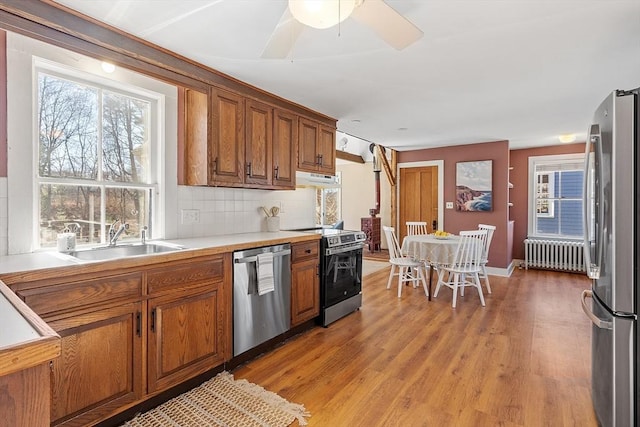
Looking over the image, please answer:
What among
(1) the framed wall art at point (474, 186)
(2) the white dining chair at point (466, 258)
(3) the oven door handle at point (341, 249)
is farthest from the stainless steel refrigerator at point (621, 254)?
(1) the framed wall art at point (474, 186)

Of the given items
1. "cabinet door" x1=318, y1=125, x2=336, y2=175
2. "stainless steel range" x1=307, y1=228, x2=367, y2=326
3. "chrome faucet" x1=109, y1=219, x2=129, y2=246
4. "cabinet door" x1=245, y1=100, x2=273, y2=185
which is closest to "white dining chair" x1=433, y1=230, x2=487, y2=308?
"stainless steel range" x1=307, y1=228, x2=367, y2=326

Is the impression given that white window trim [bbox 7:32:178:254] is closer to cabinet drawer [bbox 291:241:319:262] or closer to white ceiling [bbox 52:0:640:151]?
white ceiling [bbox 52:0:640:151]

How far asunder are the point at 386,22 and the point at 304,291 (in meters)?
2.26

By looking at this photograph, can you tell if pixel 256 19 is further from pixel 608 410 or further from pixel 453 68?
pixel 608 410

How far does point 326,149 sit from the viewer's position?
155 inches

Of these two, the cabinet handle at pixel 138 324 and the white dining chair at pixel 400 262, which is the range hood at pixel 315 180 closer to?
the white dining chair at pixel 400 262

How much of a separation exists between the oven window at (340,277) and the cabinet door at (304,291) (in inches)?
3.8

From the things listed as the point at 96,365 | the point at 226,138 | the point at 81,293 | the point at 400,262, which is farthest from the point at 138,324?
the point at 400,262

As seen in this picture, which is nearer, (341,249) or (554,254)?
(341,249)

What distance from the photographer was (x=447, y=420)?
187cm

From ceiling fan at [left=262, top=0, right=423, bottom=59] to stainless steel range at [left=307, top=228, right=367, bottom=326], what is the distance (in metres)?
1.89

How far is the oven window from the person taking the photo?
325cm

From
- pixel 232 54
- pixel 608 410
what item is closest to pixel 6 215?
pixel 232 54

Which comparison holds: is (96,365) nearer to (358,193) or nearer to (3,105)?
(3,105)
